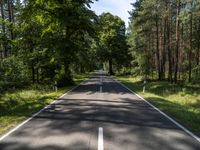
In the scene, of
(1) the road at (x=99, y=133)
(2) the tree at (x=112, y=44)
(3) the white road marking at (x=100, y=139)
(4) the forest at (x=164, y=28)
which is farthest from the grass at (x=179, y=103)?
(2) the tree at (x=112, y=44)

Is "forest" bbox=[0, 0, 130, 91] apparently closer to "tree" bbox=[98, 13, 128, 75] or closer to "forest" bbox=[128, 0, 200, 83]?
"forest" bbox=[128, 0, 200, 83]

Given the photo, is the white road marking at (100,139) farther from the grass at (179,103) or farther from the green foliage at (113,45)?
the green foliage at (113,45)

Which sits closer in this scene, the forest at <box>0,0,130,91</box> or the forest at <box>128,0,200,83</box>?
the forest at <box>0,0,130,91</box>

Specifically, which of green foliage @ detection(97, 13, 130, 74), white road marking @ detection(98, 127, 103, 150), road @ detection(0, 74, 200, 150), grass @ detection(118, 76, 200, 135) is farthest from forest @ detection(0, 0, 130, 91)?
green foliage @ detection(97, 13, 130, 74)

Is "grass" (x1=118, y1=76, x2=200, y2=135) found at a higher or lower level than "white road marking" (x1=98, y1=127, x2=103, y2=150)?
lower

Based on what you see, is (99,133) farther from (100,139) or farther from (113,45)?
(113,45)

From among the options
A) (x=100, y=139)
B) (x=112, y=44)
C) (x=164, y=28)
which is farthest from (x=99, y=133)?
(x=112, y=44)

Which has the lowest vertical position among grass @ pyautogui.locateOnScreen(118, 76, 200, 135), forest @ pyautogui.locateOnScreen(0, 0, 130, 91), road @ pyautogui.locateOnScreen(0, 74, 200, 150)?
grass @ pyautogui.locateOnScreen(118, 76, 200, 135)

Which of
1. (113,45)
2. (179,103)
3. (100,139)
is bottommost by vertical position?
(179,103)

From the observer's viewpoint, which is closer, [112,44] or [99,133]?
[99,133]

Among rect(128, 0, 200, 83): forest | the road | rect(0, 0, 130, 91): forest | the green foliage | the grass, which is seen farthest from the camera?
the green foliage

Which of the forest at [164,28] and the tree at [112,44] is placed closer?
the forest at [164,28]

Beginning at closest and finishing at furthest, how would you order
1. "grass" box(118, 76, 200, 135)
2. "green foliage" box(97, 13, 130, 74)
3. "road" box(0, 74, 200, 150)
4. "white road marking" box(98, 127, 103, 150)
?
1. "white road marking" box(98, 127, 103, 150)
2. "road" box(0, 74, 200, 150)
3. "grass" box(118, 76, 200, 135)
4. "green foliage" box(97, 13, 130, 74)

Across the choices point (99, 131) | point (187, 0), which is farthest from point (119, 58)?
point (99, 131)
